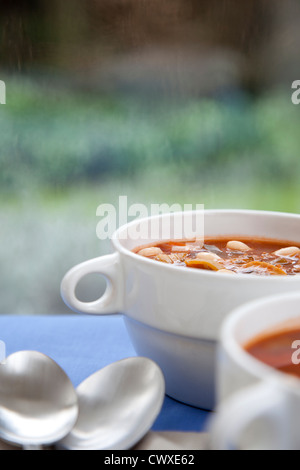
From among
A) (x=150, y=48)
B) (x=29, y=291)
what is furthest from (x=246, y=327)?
(x=29, y=291)

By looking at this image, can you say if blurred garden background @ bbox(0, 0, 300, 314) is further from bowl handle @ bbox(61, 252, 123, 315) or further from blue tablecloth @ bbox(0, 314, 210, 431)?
bowl handle @ bbox(61, 252, 123, 315)

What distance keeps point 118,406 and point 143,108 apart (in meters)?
1.03

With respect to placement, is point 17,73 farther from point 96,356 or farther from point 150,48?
point 96,356

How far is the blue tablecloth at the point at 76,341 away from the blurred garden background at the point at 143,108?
694mm

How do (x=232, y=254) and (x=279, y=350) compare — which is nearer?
(x=279, y=350)

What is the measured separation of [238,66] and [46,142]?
1.58 feet

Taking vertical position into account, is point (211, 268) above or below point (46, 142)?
below

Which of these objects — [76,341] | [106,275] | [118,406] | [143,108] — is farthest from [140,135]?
[118,406]

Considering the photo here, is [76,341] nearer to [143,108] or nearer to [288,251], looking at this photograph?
[288,251]

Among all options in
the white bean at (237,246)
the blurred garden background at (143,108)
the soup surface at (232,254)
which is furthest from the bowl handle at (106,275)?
the blurred garden background at (143,108)

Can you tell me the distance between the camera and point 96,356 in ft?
2.24

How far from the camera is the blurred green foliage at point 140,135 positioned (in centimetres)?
140

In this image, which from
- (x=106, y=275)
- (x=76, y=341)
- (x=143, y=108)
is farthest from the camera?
(x=143, y=108)

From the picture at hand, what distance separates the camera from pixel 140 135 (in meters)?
1.46
